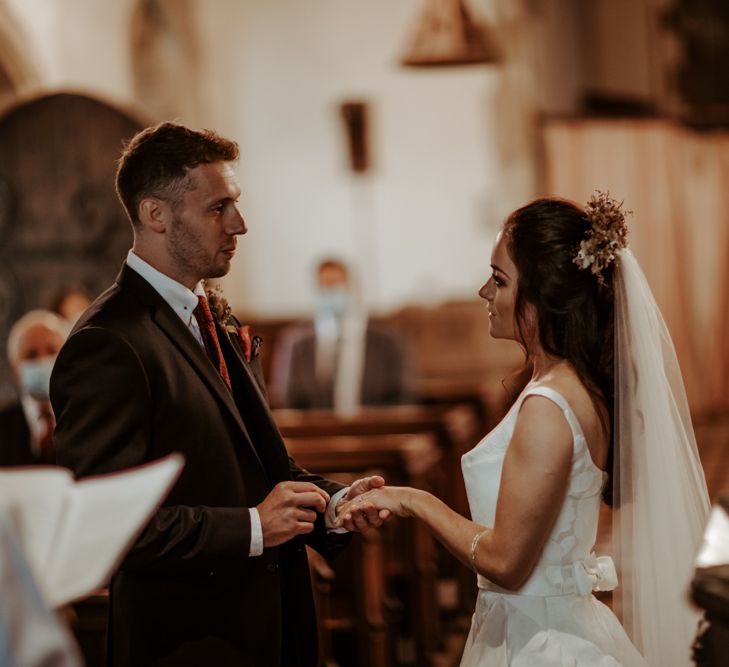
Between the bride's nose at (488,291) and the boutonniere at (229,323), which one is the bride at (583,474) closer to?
the bride's nose at (488,291)

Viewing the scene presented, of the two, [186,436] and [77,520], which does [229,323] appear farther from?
[77,520]

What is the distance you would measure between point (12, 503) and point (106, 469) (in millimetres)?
987

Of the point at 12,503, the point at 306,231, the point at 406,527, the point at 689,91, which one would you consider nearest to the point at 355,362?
the point at 406,527

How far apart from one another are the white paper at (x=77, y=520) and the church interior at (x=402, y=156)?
12.9ft

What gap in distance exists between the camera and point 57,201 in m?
5.90

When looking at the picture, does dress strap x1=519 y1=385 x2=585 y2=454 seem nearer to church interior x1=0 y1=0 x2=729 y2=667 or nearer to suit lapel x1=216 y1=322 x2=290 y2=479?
suit lapel x1=216 y1=322 x2=290 y2=479

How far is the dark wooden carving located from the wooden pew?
145cm

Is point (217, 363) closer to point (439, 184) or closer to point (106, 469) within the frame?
point (106, 469)

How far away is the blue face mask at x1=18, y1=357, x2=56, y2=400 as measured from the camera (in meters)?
4.75

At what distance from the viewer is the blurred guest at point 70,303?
5.73 m

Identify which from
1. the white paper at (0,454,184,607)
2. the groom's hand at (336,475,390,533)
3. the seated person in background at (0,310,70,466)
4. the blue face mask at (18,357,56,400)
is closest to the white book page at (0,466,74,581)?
the white paper at (0,454,184,607)

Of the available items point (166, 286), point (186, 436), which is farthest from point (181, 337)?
point (186, 436)

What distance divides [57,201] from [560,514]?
13.5 ft

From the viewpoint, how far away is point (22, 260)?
19.6 feet
